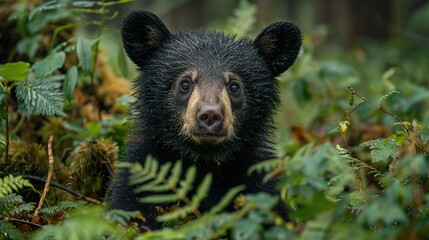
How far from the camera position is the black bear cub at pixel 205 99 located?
598 cm

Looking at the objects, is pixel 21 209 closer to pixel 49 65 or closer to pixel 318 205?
pixel 318 205

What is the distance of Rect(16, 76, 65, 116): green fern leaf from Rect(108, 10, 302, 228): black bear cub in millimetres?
735

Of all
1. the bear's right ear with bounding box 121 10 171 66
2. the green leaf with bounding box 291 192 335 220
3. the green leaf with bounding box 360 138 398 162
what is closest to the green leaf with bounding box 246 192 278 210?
the green leaf with bounding box 291 192 335 220

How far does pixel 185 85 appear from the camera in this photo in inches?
250

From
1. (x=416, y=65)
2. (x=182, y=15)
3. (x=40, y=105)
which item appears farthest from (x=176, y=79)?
(x=182, y=15)

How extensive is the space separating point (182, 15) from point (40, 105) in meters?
14.1

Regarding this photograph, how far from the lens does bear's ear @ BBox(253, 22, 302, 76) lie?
22.2ft

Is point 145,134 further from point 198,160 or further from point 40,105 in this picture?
point 40,105

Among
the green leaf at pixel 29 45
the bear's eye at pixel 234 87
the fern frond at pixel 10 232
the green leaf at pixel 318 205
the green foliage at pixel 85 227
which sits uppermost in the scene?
the green leaf at pixel 29 45

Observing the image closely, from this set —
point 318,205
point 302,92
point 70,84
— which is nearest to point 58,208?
point 70,84

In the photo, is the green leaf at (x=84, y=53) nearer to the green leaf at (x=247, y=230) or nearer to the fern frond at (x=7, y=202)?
the fern frond at (x=7, y=202)

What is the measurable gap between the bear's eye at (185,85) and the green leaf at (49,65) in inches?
47.2

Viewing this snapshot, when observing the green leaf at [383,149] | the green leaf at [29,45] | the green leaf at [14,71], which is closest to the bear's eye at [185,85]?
the green leaf at [14,71]

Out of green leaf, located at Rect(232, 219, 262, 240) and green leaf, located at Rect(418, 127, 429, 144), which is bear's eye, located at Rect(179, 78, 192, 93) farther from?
green leaf, located at Rect(232, 219, 262, 240)
